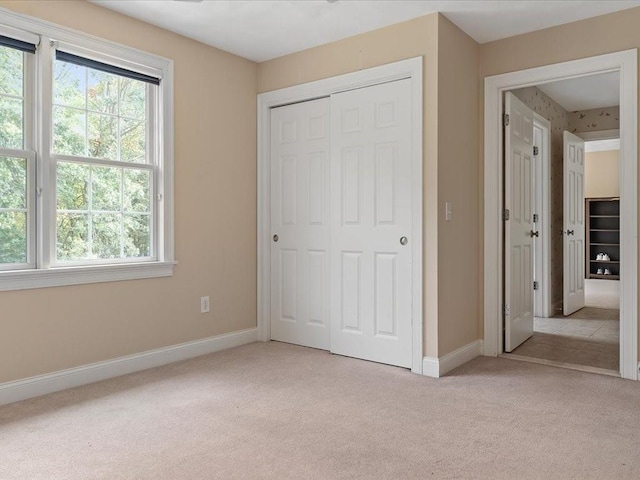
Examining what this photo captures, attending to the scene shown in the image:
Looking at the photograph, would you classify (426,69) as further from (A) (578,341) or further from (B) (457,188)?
(A) (578,341)

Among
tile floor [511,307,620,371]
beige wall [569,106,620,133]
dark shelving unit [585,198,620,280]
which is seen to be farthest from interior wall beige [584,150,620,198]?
tile floor [511,307,620,371]

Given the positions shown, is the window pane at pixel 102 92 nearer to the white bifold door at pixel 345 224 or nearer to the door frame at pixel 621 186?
the white bifold door at pixel 345 224

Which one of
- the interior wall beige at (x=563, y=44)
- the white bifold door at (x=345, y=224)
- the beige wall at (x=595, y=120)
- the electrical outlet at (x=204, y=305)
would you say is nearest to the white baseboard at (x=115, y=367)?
the electrical outlet at (x=204, y=305)

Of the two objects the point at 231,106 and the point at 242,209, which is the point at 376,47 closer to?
the point at 231,106

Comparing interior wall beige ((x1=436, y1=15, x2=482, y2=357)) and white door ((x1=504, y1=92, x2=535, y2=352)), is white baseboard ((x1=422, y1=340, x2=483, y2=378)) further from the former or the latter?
white door ((x1=504, y1=92, x2=535, y2=352))

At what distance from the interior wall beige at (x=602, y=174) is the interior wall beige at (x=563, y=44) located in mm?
7091

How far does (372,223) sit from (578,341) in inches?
86.7

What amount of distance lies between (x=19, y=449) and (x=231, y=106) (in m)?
2.80

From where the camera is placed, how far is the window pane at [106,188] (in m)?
3.21

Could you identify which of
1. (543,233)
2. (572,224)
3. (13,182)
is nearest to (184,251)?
(13,182)

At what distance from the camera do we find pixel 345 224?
12.4ft

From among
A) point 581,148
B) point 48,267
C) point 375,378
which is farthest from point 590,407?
point 581,148

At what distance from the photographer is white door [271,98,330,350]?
3980 millimetres

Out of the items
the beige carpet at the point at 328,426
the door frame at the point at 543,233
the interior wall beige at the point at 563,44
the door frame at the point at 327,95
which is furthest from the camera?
the door frame at the point at 543,233
